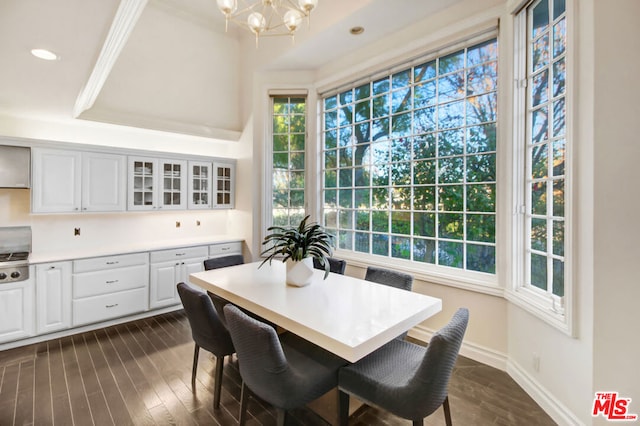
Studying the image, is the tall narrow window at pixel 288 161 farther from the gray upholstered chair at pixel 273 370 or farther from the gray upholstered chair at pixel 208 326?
the gray upholstered chair at pixel 273 370

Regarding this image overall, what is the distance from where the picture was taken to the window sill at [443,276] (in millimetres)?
2670

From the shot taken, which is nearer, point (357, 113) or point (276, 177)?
point (357, 113)

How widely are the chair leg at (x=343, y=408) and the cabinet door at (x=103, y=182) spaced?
3446 mm

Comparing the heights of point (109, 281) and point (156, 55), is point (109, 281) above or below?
below

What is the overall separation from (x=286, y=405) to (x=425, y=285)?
2008mm

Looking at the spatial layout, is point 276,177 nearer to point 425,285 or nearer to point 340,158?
point 340,158

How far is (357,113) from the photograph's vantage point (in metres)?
3.82

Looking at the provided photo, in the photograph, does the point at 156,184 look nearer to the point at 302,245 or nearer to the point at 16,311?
the point at 16,311

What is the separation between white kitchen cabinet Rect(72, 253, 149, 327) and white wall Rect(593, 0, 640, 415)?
419 cm

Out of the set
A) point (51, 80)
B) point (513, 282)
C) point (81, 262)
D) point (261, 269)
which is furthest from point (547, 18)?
point (81, 262)

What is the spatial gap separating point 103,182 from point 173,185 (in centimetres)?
81

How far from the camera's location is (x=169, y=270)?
12.8ft

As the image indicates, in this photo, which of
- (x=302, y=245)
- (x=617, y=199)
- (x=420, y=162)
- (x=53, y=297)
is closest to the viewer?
(x=617, y=199)

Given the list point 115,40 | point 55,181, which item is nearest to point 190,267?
point 55,181
